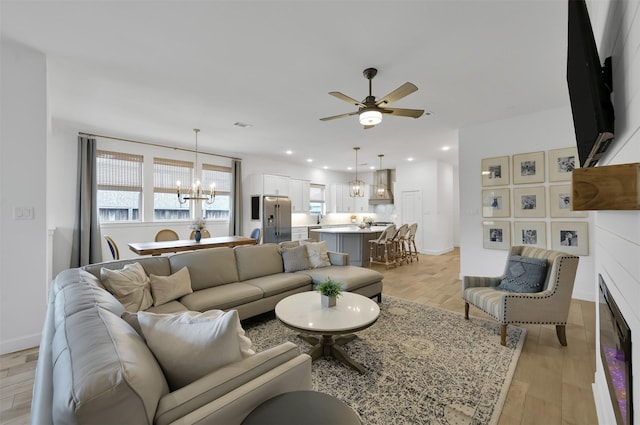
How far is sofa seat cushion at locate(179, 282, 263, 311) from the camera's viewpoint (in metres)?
2.62

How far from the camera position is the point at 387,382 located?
2.07 meters

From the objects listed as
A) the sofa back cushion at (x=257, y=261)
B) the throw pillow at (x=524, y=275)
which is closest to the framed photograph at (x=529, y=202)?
the throw pillow at (x=524, y=275)

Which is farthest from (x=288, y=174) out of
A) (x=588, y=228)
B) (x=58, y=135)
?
(x=588, y=228)

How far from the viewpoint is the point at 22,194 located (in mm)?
2605

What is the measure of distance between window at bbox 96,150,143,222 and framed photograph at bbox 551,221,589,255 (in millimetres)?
7481

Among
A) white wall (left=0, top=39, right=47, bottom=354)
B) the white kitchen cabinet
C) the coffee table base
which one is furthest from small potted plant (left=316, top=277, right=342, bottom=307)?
the white kitchen cabinet

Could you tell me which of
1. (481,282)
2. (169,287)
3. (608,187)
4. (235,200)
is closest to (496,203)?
(481,282)

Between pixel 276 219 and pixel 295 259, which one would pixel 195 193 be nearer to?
pixel 276 219

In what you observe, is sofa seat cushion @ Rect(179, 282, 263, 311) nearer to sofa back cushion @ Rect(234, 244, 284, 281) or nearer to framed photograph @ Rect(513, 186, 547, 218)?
sofa back cushion @ Rect(234, 244, 284, 281)

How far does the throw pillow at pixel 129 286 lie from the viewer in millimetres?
2309

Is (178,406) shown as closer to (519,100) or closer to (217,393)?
(217,393)

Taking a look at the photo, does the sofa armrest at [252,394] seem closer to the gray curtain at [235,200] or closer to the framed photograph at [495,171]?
the framed photograph at [495,171]

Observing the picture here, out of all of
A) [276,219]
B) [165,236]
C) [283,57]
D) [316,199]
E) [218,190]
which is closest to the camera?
[283,57]

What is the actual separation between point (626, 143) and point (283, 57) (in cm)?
261
